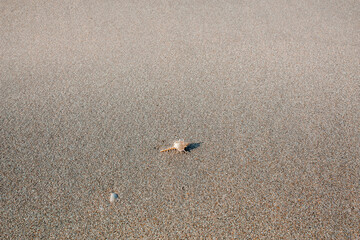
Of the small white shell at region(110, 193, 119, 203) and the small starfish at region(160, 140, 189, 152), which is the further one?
the small starfish at region(160, 140, 189, 152)

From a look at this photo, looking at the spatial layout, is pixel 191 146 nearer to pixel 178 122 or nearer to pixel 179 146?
pixel 179 146

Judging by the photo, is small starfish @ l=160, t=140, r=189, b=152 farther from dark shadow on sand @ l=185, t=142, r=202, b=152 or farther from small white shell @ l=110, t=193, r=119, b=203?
small white shell @ l=110, t=193, r=119, b=203

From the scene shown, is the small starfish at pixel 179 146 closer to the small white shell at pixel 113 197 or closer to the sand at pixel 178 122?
the sand at pixel 178 122

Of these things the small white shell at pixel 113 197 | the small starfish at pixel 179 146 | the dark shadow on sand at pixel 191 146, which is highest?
the small starfish at pixel 179 146

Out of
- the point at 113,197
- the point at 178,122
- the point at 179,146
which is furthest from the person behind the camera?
the point at 178,122

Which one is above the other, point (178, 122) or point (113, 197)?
point (178, 122)

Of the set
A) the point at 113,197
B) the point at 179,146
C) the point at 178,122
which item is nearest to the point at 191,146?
the point at 179,146

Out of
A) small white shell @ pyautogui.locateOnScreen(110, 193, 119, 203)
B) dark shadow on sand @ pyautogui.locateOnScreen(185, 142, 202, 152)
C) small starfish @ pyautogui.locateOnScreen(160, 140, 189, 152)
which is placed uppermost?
small starfish @ pyautogui.locateOnScreen(160, 140, 189, 152)

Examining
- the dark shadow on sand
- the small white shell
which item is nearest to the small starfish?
the dark shadow on sand

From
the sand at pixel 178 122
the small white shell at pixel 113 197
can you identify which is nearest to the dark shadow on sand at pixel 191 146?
the sand at pixel 178 122

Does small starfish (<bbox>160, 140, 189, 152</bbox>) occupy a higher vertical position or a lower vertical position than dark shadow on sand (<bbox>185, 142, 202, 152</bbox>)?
higher
